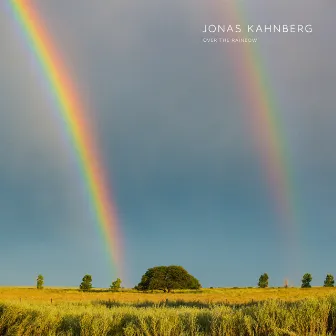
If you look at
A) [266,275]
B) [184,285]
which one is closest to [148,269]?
[184,285]

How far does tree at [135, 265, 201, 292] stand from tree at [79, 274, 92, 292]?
1023 cm

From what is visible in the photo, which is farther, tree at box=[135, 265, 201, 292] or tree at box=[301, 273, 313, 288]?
tree at box=[135, 265, 201, 292]

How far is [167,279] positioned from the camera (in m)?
91.7

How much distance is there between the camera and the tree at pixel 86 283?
9088 centimetres

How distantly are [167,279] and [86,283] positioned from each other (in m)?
16.9

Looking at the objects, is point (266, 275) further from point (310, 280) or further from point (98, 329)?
point (98, 329)

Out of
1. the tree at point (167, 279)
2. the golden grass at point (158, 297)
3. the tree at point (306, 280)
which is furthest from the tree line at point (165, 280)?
the golden grass at point (158, 297)

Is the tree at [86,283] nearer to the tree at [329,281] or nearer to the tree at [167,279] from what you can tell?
the tree at [167,279]

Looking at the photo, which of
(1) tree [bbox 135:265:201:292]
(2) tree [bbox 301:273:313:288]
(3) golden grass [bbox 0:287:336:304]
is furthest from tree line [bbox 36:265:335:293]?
(3) golden grass [bbox 0:287:336:304]

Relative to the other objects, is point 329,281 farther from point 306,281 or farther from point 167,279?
point 167,279

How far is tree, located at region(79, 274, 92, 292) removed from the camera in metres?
90.9

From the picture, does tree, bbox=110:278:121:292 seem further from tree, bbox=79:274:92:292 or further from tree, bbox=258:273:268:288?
tree, bbox=258:273:268:288

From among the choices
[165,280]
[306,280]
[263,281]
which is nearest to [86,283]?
[165,280]

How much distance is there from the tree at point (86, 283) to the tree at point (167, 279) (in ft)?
33.5
